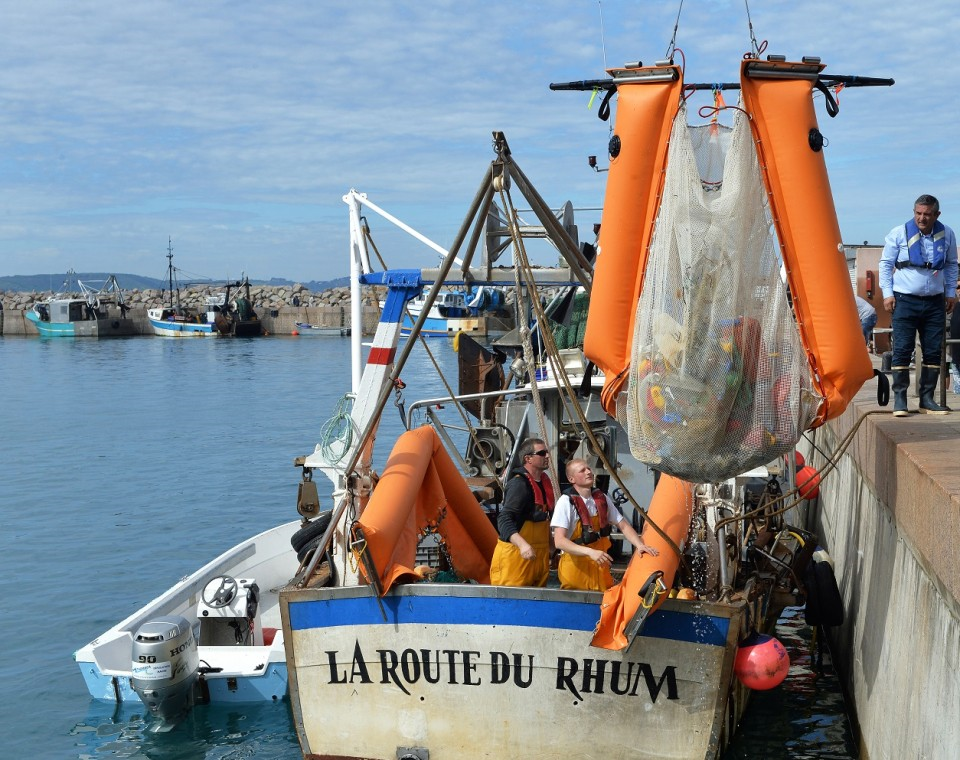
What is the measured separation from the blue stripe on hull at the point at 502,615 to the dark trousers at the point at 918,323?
11.1ft

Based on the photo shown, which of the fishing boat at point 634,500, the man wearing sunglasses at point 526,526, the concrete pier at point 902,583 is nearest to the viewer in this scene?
the concrete pier at point 902,583

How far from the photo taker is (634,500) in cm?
759

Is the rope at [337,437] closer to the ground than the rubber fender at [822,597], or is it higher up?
higher up

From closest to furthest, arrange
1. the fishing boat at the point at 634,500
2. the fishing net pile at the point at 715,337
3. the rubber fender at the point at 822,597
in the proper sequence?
the fishing net pile at the point at 715,337, the fishing boat at the point at 634,500, the rubber fender at the point at 822,597

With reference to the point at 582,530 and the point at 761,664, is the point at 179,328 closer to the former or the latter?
the point at 582,530

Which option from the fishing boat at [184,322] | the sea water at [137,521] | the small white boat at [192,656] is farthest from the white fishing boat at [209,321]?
the small white boat at [192,656]

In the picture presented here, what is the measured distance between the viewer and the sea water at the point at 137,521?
10359mm

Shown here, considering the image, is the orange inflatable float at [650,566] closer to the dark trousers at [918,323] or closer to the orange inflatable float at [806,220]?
the orange inflatable float at [806,220]

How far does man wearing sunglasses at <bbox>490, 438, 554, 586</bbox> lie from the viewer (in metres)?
7.85

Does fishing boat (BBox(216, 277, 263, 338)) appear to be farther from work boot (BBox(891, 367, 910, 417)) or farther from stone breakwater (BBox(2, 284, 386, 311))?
work boot (BBox(891, 367, 910, 417))

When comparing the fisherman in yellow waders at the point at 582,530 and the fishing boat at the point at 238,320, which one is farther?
the fishing boat at the point at 238,320

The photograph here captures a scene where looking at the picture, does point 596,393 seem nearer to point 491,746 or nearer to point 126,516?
point 491,746

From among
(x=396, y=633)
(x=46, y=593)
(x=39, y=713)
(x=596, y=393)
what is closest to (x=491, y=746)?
(x=396, y=633)

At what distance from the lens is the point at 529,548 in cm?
774
